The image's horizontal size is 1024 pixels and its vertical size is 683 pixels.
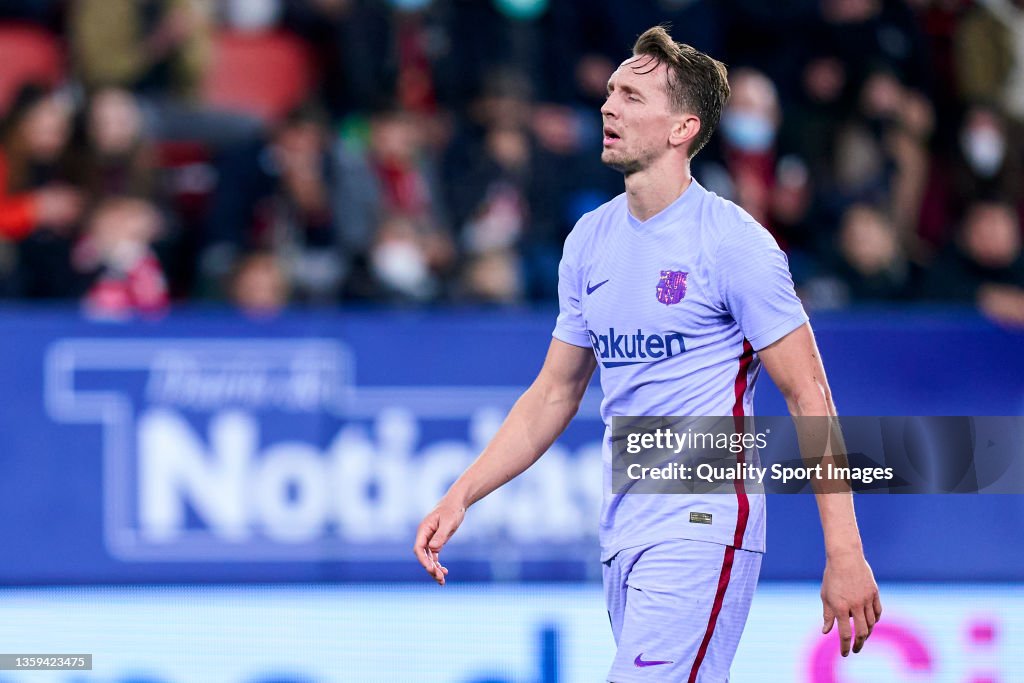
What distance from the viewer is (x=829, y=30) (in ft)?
39.4

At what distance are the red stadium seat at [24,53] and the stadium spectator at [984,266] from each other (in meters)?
6.12

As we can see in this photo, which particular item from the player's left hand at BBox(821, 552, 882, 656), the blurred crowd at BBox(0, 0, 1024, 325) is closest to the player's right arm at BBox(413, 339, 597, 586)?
the player's left hand at BBox(821, 552, 882, 656)

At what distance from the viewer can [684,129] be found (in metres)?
4.40

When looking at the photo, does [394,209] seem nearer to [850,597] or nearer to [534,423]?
[534,423]

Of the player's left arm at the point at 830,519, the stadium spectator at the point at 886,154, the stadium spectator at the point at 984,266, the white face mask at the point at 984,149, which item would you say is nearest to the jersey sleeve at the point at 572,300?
the player's left arm at the point at 830,519

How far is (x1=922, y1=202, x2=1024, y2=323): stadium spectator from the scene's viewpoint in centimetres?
1017

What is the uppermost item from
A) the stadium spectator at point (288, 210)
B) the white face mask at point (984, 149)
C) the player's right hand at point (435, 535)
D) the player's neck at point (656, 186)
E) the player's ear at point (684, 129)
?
the white face mask at point (984, 149)

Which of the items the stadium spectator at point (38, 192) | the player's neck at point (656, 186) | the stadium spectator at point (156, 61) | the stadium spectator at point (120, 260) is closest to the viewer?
the player's neck at point (656, 186)

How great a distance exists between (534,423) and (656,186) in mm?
805

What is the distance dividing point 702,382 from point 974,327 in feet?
18.0

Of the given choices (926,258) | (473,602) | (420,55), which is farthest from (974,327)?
(420,55)

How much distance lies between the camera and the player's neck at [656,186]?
4422 millimetres

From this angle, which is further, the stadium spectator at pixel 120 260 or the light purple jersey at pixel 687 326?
the stadium spectator at pixel 120 260

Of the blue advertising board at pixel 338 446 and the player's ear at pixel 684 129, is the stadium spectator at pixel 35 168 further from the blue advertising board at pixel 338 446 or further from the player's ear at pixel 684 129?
the player's ear at pixel 684 129
